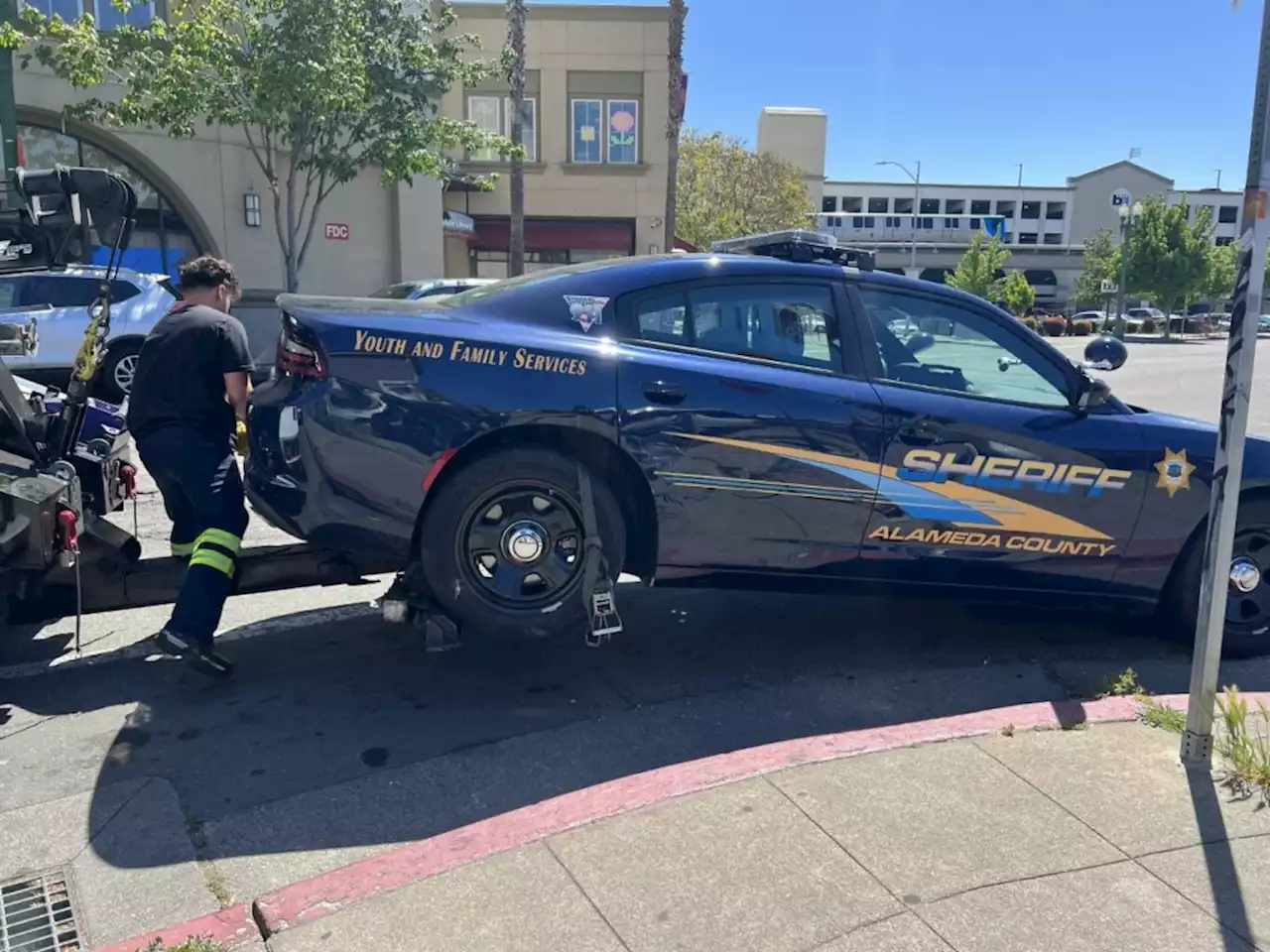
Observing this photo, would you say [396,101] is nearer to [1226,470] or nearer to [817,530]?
Result: [817,530]

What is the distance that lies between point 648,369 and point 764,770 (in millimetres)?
1600

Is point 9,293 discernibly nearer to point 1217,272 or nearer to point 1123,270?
point 1123,270

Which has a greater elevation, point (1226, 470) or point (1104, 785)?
point (1226, 470)

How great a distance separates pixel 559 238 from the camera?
28812 millimetres

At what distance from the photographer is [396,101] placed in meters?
16.5

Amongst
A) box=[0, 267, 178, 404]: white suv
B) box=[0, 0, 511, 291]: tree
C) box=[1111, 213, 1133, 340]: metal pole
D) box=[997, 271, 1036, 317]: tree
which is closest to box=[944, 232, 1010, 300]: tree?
box=[997, 271, 1036, 317]: tree

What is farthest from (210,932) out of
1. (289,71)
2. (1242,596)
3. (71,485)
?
(289,71)

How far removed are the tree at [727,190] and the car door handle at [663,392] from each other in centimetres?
3467

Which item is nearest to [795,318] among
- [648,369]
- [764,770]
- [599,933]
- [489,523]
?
[648,369]

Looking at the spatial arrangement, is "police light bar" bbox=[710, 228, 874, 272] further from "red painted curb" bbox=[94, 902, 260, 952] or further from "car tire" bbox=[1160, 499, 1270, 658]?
"red painted curb" bbox=[94, 902, 260, 952]

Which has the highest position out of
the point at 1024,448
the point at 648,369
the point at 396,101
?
the point at 396,101

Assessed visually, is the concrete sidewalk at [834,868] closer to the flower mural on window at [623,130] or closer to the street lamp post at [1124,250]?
the flower mural on window at [623,130]

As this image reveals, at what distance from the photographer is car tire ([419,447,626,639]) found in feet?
13.4

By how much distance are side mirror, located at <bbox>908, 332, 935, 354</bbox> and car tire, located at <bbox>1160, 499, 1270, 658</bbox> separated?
1.60 metres
